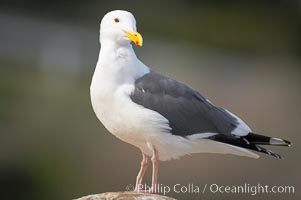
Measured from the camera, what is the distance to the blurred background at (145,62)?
42.7 feet

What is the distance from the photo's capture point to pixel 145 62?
58.3ft

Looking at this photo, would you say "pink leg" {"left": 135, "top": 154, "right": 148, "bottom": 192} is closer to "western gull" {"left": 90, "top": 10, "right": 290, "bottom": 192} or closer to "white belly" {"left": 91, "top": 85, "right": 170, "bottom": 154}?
"western gull" {"left": 90, "top": 10, "right": 290, "bottom": 192}

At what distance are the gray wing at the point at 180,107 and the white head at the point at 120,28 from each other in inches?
13.3

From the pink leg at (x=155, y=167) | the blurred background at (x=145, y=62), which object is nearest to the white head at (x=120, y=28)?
the pink leg at (x=155, y=167)

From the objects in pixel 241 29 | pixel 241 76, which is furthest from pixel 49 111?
pixel 241 29

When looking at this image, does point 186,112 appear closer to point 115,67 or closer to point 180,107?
point 180,107

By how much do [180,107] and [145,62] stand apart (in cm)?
993

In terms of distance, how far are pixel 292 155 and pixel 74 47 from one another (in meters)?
6.86

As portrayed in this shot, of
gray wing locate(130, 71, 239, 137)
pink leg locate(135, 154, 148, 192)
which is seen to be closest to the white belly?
gray wing locate(130, 71, 239, 137)

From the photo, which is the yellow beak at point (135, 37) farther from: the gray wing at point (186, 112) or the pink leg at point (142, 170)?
the pink leg at point (142, 170)

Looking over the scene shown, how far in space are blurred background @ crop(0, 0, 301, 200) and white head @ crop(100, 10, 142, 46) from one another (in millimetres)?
3817

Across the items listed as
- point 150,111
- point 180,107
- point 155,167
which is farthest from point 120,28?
point 155,167

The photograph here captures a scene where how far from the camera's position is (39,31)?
20.6m

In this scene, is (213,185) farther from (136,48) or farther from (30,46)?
(30,46)
